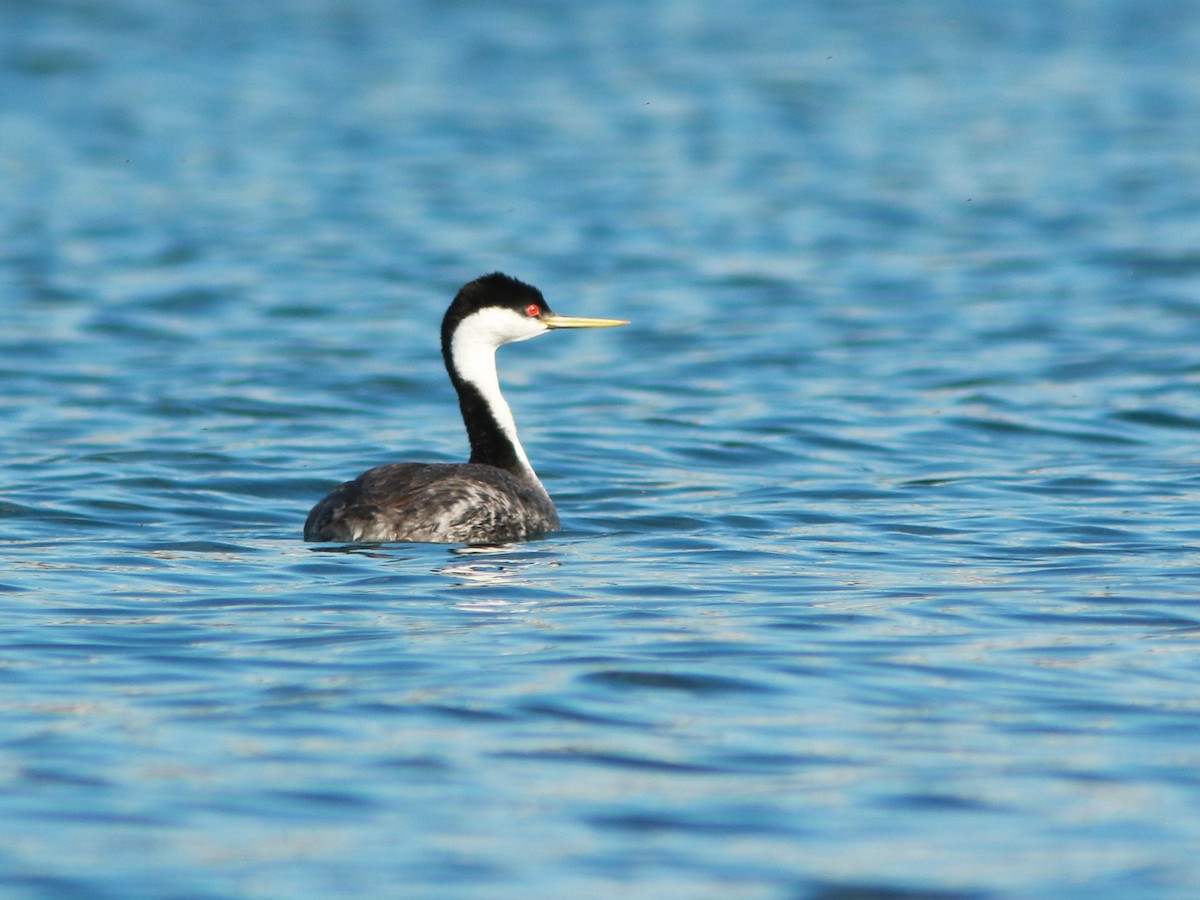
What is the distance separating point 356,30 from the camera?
3781cm

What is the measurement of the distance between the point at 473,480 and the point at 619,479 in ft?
8.28

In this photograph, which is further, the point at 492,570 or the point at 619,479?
the point at 619,479

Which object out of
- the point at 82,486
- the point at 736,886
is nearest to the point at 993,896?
the point at 736,886

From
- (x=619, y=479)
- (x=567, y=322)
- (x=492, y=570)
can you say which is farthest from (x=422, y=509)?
(x=619, y=479)

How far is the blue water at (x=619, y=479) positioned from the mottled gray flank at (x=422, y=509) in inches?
9.9

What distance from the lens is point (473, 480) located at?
10.7 m

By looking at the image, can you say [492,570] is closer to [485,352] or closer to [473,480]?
[473,480]

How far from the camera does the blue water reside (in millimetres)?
6023

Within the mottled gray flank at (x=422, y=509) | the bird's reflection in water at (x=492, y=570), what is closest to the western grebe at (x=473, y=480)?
the mottled gray flank at (x=422, y=509)

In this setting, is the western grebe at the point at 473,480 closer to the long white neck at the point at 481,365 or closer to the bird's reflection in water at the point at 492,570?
the long white neck at the point at 481,365

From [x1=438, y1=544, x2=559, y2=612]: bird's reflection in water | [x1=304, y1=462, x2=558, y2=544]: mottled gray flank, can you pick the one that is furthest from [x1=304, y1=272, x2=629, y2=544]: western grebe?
[x1=438, y1=544, x2=559, y2=612]: bird's reflection in water

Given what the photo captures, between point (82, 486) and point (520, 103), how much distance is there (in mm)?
20801

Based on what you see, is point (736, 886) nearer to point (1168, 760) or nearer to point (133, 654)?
point (1168, 760)

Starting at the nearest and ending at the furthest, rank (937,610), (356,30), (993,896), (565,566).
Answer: (993,896) < (937,610) < (565,566) < (356,30)
